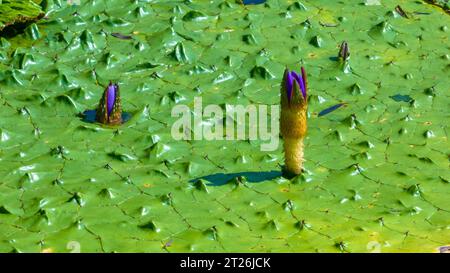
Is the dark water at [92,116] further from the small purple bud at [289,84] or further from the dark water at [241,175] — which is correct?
the small purple bud at [289,84]

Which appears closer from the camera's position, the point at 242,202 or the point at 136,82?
the point at 242,202

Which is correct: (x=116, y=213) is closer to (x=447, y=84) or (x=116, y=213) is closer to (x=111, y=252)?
(x=111, y=252)

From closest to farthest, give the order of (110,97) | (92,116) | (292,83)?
(292,83) → (110,97) → (92,116)

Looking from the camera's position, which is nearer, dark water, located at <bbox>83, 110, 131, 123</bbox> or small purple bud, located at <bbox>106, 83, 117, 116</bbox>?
small purple bud, located at <bbox>106, 83, 117, 116</bbox>

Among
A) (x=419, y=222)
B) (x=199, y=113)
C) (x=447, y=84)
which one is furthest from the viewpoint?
(x=447, y=84)

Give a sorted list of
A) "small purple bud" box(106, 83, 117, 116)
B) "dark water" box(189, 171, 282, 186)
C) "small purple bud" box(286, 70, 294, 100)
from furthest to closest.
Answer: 1. "small purple bud" box(106, 83, 117, 116)
2. "dark water" box(189, 171, 282, 186)
3. "small purple bud" box(286, 70, 294, 100)

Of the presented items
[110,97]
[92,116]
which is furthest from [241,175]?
[92,116]

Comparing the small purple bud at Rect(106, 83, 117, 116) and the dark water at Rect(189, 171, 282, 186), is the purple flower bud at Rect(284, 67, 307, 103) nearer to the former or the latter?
the dark water at Rect(189, 171, 282, 186)

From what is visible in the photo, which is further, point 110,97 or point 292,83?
point 110,97

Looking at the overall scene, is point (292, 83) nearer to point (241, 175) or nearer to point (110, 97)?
point (241, 175)

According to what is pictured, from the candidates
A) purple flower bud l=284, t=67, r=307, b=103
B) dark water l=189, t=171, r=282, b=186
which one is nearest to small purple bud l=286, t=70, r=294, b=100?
purple flower bud l=284, t=67, r=307, b=103

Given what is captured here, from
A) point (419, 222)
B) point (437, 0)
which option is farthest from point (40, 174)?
point (437, 0)
